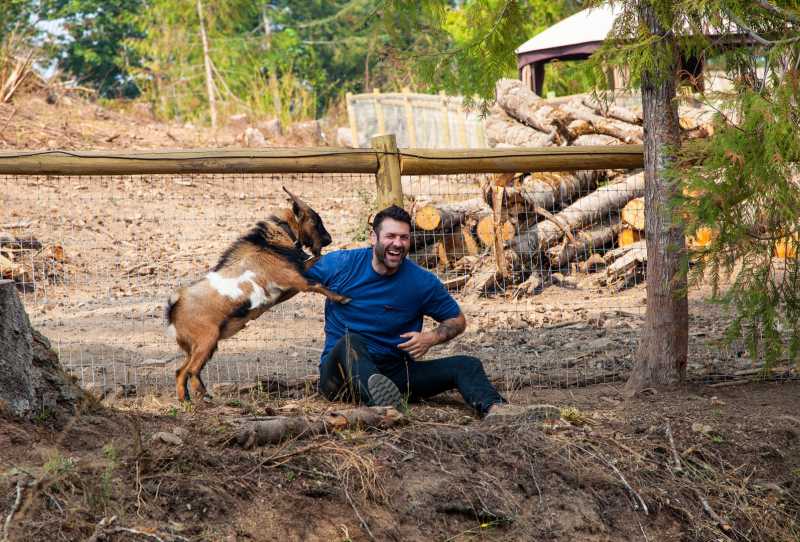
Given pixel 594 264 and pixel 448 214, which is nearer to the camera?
pixel 594 264

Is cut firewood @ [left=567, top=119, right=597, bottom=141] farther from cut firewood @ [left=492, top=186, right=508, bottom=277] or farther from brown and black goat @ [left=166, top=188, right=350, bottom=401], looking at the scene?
brown and black goat @ [left=166, top=188, right=350, bottom=401]

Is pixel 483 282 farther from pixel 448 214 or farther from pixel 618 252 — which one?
pixel 618 252

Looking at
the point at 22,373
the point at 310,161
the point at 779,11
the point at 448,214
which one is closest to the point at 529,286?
the point at 448,214

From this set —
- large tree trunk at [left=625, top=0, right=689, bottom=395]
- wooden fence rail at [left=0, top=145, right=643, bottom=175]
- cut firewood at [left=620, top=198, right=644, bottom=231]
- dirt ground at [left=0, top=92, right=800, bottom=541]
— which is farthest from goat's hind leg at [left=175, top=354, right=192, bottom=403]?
cut firewood at [left=620, top=198, right=644, bottom=231]

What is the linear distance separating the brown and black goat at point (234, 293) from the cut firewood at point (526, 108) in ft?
22.8

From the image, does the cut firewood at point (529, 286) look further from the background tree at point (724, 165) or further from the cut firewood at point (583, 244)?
the background tree at point (724, 165)

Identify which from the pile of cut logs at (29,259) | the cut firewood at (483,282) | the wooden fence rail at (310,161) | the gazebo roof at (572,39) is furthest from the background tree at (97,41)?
the wooden fence rail at (310,161)

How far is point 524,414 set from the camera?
17.0 feet

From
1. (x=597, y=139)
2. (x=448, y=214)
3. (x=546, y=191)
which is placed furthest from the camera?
(x=597, y=139)

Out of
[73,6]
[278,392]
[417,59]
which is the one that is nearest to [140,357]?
[278,392]

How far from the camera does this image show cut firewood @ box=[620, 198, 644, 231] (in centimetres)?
1038

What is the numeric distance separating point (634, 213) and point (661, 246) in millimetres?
4609

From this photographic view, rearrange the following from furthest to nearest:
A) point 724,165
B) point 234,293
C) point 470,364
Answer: point 234,293, point 470,364, point 724,165

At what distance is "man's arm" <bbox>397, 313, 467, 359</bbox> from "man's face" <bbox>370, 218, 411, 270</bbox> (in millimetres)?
Answer: 431
